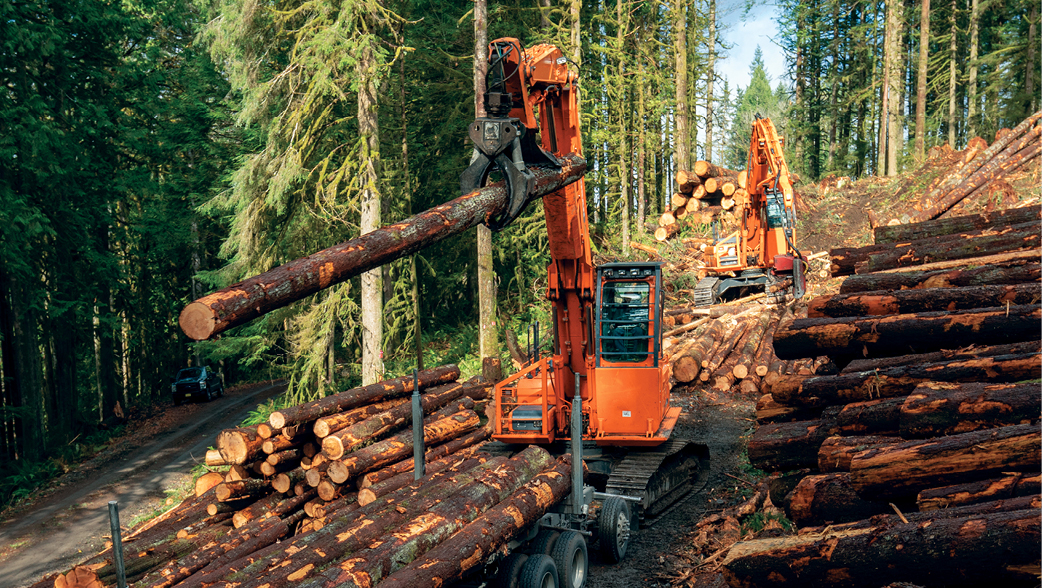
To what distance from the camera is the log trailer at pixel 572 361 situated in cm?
645

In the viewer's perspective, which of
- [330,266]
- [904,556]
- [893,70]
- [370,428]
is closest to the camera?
[904,556]

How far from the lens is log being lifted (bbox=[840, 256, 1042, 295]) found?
745cm

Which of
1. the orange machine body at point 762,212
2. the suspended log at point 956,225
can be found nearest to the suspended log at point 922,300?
the suspended log at point 956,225

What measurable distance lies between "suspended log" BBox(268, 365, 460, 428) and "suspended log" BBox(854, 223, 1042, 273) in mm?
7400

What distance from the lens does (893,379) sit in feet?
21.5

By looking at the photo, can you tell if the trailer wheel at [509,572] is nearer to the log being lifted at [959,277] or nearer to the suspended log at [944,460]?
the suspended log at [944,460]

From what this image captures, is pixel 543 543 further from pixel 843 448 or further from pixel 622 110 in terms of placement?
pixel 622 110

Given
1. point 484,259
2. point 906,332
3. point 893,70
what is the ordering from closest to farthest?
1. point 906,332
2. point 484,259
3. point 893,70

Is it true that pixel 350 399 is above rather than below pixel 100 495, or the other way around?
above

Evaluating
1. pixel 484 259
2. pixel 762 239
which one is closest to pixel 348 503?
pixel 484 259

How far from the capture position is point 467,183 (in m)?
6.20

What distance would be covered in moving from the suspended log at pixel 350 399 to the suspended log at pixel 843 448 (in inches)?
268

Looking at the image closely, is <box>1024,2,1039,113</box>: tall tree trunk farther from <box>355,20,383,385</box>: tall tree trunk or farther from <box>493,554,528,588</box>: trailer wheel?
<box>493,554,528,588</box>: trailer wheel

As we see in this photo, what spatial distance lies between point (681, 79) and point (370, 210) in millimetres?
17944
